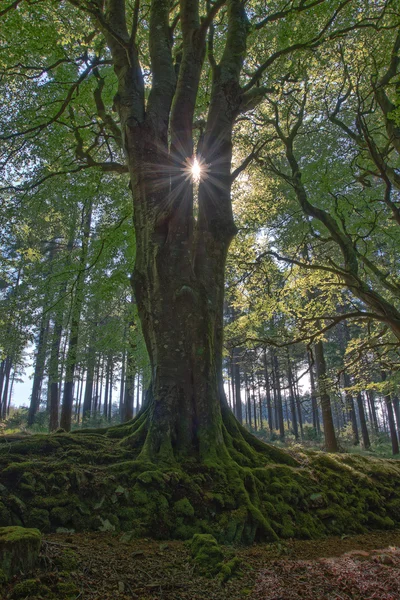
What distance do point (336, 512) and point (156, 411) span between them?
8.68ft

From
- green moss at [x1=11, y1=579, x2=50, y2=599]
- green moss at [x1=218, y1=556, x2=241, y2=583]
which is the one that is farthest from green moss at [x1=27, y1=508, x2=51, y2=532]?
green moss at [x1=218, y1=556, x2=241, y2=583]

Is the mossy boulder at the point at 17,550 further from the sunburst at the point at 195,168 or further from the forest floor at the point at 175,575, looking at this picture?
the sunburst at the point at 195,168

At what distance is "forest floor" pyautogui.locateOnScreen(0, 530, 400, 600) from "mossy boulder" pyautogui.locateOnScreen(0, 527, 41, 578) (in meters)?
0.07

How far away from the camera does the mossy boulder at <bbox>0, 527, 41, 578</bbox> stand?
193 centimetres

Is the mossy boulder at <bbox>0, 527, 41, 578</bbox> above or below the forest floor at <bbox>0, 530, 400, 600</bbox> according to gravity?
above

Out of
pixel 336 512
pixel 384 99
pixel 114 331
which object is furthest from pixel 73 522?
pixel 114 331

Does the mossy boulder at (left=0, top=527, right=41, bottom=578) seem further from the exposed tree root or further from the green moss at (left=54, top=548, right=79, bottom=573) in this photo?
the exposed tree root

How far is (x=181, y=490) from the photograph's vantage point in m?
3.79

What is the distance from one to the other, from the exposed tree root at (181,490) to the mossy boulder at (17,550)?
1089mm

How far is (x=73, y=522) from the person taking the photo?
3205 mm

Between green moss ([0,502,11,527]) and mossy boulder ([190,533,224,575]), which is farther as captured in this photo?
green moss ([0,502,11,527])

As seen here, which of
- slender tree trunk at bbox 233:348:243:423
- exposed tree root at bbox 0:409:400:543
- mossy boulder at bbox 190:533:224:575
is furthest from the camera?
slender tree trunk at bbox 233:348:243:423

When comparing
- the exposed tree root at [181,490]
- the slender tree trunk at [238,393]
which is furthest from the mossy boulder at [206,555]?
the slender tree trunk at [238,393]

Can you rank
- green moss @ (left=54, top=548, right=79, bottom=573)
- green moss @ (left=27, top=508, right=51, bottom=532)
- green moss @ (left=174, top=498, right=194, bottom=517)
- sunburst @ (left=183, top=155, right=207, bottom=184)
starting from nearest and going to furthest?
green moss @ (left=54, top=548, right=79, bottom=573) < green moss @ (left=27, top=508, right=51, bottom=532) < green moss @ (left=174, top=498, right=194, bottom=517) < sunburst @ (left=183, top=155, right=207, bottom=184)
